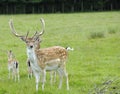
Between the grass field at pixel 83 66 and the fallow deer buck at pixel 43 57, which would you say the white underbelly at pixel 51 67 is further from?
the grass field at pixel 83 66

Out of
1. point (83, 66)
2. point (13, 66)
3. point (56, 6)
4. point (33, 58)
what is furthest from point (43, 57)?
point (56, 6)

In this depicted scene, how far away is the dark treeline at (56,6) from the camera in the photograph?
62219mm

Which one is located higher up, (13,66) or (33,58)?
(33,58)

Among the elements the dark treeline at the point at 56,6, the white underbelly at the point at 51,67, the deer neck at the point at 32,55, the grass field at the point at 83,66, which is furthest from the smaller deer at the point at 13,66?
the dark treeline at the point at 56,6

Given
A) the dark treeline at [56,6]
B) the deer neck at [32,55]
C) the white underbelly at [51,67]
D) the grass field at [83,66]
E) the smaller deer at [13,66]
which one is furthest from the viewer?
the dark treeline at [56,6]

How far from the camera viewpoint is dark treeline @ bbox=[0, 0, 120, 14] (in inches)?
2450

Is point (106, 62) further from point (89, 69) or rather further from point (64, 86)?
point (64, 86)

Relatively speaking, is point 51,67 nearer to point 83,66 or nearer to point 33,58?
point 33,58

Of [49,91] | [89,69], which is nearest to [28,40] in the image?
[49,91]

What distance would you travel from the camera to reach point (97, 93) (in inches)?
247

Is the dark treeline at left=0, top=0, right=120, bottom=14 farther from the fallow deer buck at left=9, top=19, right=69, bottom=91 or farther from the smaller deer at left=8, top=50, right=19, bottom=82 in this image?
the fallow deer buck at left=9, top=19, right=69, bottom=91

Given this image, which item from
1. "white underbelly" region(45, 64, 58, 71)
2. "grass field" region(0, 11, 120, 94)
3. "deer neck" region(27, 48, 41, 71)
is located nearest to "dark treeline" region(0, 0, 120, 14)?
"grass field" region(0, 11, 120, 94)

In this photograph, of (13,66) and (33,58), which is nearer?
(33,58)

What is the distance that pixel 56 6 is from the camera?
63719mm
